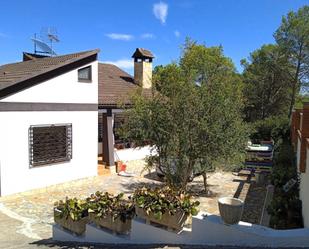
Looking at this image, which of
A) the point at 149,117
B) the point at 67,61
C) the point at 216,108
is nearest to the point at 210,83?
the point at 216,108

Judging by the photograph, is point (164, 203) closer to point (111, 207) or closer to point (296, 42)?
point (111, 207)

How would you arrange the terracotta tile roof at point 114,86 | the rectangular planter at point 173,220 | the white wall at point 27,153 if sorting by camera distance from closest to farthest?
the rectangular planter at point 173,220
the white wall at point 27,153
the terracotta tile roof at point 114,86

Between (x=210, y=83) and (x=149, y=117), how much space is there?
1.91 meters

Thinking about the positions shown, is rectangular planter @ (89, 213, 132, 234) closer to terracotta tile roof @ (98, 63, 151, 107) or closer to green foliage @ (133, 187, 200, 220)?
green foliage @ (133, 187, 200, 220)

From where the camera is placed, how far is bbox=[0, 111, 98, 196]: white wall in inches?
478

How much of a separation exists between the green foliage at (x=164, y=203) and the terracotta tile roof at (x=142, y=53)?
54.6 ft

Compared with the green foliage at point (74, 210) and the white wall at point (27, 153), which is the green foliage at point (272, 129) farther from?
the green foliage at point (74, 210)

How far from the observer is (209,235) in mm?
6031

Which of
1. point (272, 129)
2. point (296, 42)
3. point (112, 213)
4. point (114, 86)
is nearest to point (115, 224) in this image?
point (112, 213)

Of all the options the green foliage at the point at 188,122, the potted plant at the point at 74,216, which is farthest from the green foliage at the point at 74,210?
the green foliage at the point at 188,122

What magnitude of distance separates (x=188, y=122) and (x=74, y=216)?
11.9ft

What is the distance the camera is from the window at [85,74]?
48.9 feet

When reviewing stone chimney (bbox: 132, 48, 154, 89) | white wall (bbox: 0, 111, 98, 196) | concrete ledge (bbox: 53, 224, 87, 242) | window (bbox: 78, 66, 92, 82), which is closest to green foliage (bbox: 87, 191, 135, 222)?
concrete ledge (bbox: 53, 224, 87, 242)

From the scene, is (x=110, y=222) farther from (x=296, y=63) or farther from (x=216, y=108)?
(x=296, y=63)
